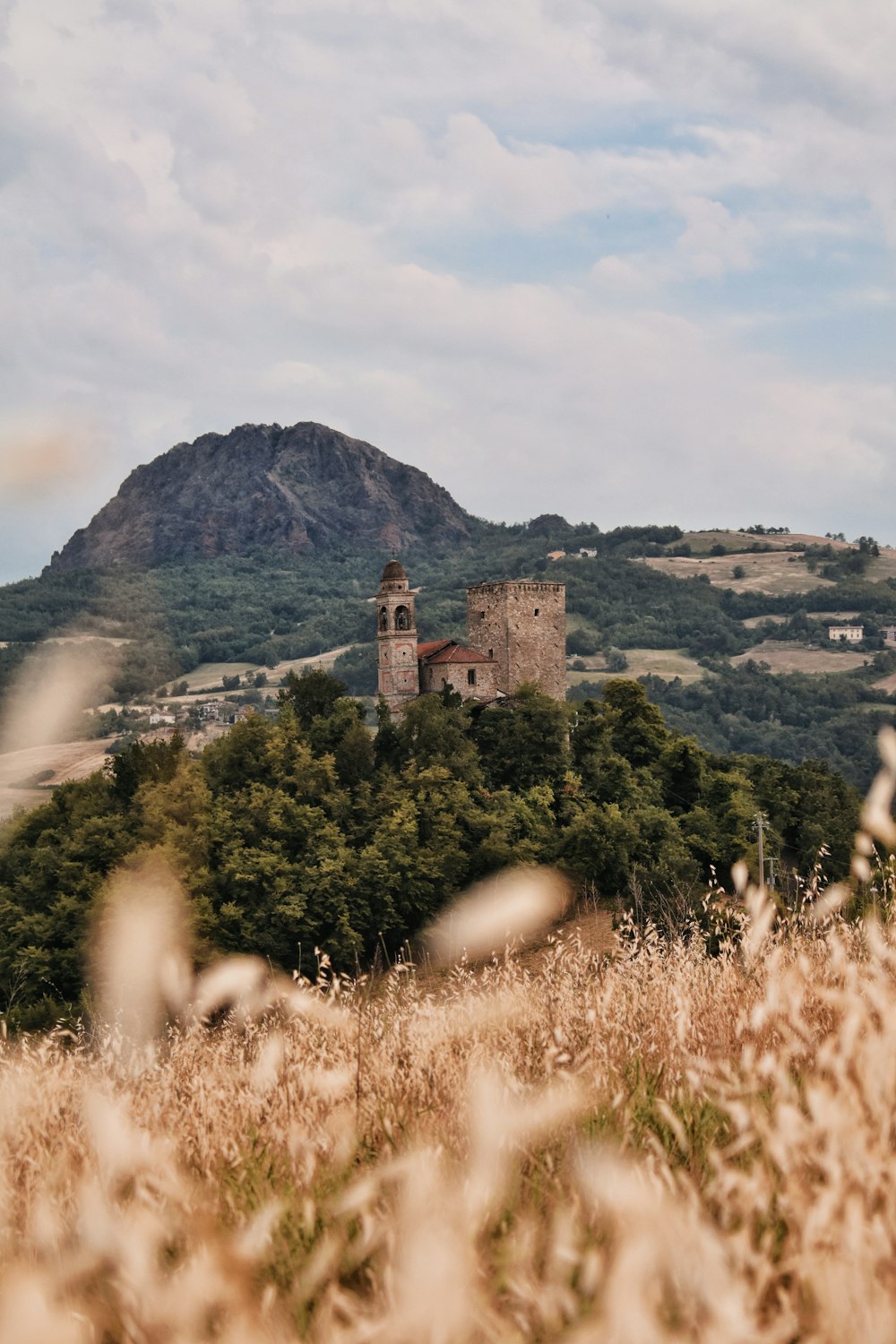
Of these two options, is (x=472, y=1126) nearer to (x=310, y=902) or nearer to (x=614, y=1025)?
(x=614, y=1025)

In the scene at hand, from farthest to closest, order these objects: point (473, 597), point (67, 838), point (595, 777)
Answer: point (473, 597), point (595, 777), point (67, 838)

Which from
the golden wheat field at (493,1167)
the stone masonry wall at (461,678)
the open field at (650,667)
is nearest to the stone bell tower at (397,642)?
the stone masonry wall at (461,678)

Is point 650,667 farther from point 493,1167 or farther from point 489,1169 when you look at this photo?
point 489,1169

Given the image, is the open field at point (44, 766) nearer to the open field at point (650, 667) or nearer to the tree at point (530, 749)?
the open field at point (650, 667)

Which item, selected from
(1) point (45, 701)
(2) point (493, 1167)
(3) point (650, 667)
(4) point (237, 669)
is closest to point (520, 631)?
(2) point (493, 1167)

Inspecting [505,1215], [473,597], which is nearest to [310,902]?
[473,597]

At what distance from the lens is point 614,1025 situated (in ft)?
21.1

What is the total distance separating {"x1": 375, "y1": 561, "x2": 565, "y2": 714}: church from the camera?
49.0 metres

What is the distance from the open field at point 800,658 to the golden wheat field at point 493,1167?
174m

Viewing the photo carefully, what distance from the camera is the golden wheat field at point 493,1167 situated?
9.86 ft

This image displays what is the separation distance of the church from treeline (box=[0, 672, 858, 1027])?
2053 millimetres

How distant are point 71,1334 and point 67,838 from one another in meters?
42.7

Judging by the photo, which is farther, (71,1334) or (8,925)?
(8,925)

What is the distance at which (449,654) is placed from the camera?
49844 mm
